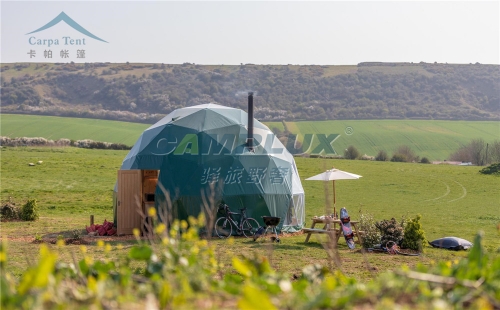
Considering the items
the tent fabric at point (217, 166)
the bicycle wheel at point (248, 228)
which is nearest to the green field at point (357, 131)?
the tent fabric at point (217, 166)

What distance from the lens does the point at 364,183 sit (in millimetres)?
35812

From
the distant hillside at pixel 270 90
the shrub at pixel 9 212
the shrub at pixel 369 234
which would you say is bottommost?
the shrub at pixel 9 212

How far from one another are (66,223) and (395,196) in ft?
53.9

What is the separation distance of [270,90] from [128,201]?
6278 cm

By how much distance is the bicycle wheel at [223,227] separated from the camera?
62.0ft

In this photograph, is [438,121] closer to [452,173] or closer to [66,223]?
[452,173]

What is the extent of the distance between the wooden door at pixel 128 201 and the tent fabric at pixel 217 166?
1.23 ft

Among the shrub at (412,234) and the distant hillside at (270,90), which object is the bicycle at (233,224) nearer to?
the shrub at (412,234)

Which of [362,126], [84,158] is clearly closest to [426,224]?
[84,158]

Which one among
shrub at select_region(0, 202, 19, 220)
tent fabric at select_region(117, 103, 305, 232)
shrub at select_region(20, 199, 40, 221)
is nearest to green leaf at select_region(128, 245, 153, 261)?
tent fabric at select_region(117, 103, 305, 232)

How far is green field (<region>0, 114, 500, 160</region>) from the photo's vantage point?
200 feet

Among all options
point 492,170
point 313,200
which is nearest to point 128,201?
point 313,200

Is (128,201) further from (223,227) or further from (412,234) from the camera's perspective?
(412,234)

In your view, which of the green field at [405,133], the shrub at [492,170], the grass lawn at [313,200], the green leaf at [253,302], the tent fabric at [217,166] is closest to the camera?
the green leaf at [253,302]
